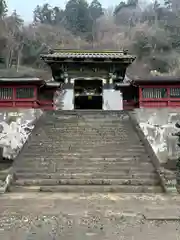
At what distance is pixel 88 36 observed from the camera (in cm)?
7125

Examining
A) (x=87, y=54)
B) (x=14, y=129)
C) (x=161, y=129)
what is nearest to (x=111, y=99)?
(x=87, y=54)

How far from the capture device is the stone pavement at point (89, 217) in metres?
6.21

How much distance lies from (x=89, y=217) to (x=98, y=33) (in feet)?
230

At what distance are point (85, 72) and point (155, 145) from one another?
8.07m

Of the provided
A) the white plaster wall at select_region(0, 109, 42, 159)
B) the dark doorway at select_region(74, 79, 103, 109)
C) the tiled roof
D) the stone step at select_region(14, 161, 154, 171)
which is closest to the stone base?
the stone step at select_region(14, 161, 154, 171)

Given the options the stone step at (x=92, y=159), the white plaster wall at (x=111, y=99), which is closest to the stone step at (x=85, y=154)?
the stone step at (x=92, y=159)

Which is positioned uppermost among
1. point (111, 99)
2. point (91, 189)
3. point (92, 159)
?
point (111, 99)

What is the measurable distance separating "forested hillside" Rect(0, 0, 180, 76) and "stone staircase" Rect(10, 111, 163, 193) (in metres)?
21.2

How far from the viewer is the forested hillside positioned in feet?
171

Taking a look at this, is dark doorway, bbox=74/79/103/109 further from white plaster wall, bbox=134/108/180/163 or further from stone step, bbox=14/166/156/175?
stone step, bbox=14/166/156/175

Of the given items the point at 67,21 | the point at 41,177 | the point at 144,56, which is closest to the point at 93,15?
the point at 67,21

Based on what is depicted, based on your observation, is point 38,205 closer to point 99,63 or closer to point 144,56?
point 99,63

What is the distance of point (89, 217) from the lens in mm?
7500

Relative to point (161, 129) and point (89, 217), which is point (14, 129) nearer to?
point (161, 129)
